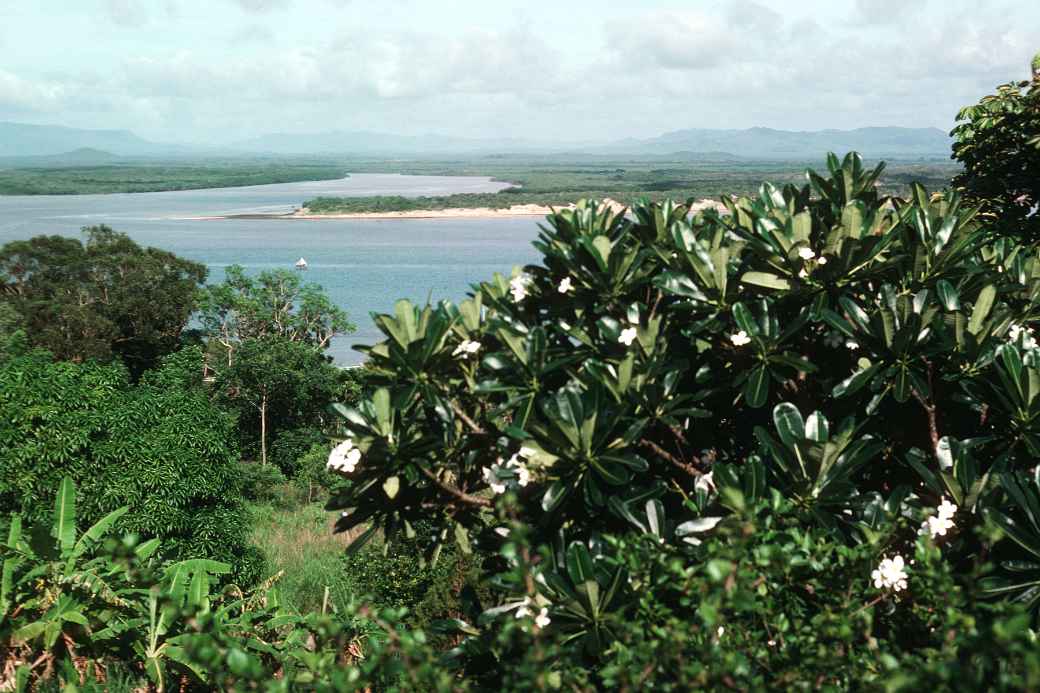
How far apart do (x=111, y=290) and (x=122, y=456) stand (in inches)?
1169

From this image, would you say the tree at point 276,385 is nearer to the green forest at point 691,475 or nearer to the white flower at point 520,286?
the green forest at point 691,475

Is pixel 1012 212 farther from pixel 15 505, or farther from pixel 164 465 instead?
pixel 15 505

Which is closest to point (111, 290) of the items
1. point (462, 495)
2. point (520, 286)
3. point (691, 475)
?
point (520, 286)

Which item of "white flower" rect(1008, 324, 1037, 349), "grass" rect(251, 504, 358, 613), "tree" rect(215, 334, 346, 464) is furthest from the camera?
"tree" rect(215, 334, 346, 464)

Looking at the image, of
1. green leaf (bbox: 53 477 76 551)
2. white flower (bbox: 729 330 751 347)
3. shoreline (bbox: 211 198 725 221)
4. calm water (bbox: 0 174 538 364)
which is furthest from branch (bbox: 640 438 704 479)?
shoreline (bbox: 211 198 725 221)

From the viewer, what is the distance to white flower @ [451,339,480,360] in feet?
12.0

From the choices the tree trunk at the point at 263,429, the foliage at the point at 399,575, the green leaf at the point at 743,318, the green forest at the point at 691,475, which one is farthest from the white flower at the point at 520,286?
the tree trunk at the point at 263,429

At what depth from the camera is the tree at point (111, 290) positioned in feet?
120

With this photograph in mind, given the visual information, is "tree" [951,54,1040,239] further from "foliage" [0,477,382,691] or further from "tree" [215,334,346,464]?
"tree" [215,334,346,464]

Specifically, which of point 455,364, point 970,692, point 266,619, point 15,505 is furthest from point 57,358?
point 970,692

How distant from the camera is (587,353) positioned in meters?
3.43

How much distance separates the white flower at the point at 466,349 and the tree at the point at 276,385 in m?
29.8

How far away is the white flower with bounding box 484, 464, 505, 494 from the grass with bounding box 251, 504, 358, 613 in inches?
189

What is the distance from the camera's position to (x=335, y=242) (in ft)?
336
